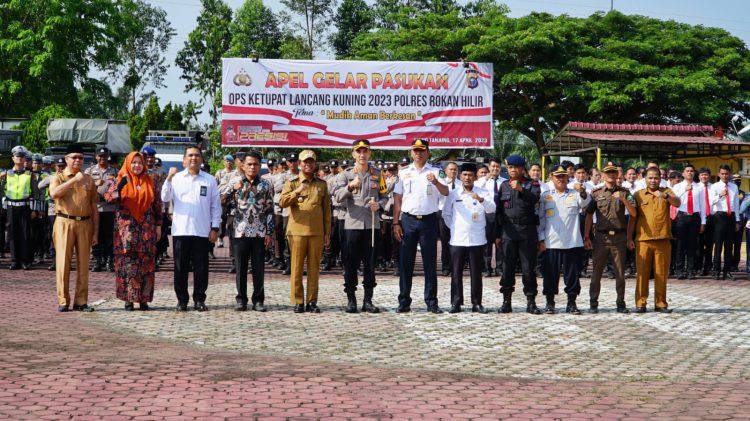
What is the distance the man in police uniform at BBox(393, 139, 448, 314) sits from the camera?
35.5ft

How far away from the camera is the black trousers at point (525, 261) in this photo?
1091 cm

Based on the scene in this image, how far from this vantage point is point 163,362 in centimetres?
745

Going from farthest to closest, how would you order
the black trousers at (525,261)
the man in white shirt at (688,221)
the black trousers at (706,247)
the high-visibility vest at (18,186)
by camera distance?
the black trousers at (706,247), the man in white shirt at (688,221), the high-visibility vest at (18,186), the black trousers at (525,261)

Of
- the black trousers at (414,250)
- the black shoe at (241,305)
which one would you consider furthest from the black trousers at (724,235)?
the black shoe at (241,305)

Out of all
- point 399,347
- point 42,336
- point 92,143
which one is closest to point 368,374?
point 399,347

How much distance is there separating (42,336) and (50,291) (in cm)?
408

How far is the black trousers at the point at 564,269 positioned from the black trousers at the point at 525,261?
0.65ft

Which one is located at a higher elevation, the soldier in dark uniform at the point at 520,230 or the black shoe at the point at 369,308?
the soldier in dark uniform at the point at 520,230

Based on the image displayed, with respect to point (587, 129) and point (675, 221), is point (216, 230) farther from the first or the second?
point (587, 129)

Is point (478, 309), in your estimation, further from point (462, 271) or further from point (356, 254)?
point (356, 254)

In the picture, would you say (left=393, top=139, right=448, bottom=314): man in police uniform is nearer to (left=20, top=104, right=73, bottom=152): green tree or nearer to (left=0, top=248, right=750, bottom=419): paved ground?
(left=0, top=248, right=750, bottom=419): paved ground

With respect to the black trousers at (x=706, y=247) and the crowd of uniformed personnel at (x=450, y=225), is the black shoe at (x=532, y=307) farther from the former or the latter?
the black trousers at (x=706, y=247)

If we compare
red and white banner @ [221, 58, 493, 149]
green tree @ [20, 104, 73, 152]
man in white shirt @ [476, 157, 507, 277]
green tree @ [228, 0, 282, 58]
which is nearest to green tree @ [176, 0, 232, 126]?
green tree @ [228, 0, 282, 58]

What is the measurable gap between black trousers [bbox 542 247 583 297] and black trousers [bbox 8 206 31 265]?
920cm
